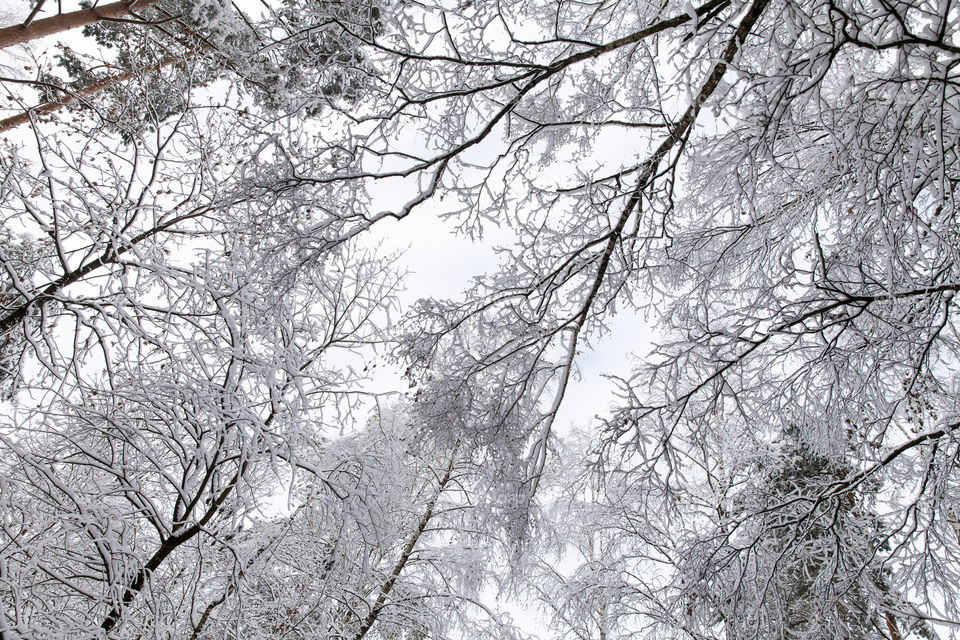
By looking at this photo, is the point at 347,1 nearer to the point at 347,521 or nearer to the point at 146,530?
the point at 347,521

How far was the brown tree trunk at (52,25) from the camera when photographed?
14.0ft

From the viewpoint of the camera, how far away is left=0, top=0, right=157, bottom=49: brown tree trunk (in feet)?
14.0

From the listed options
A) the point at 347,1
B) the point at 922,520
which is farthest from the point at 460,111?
the point at 922,520

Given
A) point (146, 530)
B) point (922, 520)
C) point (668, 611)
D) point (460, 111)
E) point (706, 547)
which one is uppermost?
point (460, 111)

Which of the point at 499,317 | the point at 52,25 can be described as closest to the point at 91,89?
the point at 52,25

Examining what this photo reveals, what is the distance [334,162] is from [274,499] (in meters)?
5.10

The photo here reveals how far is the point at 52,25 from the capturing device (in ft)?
14.3

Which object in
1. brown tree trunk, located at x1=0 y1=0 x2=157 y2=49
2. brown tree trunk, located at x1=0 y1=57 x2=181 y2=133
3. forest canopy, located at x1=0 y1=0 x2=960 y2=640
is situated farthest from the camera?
brown tree trunk, located at x1=0 y1=57 x2=181 y2=133

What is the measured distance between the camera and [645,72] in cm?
404

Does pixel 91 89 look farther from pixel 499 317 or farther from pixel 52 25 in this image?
pixel 499 317

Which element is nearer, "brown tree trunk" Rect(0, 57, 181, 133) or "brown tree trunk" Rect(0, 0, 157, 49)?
"brown tree trunk" Rect(0, 0, 157, 49)

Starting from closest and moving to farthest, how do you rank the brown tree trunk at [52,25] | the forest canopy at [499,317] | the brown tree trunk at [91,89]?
the forest canopy at [499,317] → the brown tree trunk at [52,25] → the brown tree trunk at [91,89]

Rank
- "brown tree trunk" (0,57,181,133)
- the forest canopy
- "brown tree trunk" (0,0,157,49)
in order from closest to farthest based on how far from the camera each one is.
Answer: the forest canopy < "brown tree trunk" (0,0,157,49) < "brown tree trunk" (0,57,181,133)

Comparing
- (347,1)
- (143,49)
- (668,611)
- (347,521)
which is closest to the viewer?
(347,1)
